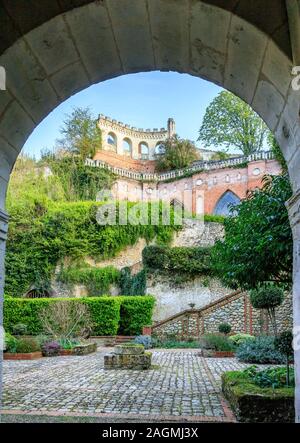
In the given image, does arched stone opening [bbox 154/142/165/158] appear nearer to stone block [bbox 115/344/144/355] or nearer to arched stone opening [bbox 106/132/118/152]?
arched stone opening [bbox 106/132/118/152]

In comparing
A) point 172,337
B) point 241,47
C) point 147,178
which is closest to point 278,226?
point 241,47

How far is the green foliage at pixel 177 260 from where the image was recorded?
901 inches

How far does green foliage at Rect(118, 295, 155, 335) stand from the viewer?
21.0 metres

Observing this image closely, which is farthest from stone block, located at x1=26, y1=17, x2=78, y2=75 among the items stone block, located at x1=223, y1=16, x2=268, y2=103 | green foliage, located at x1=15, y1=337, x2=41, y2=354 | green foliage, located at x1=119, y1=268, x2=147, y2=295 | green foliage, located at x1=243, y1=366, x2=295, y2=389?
green foliage, located at x1=119, y1=268, x2=147, y2=295

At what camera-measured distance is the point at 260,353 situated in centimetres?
1242

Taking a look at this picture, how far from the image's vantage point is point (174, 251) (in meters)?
23.4

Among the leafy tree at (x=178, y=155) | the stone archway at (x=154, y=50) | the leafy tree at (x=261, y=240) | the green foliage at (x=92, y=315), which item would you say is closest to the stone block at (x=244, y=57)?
the stone archway at (x=154, y=50)

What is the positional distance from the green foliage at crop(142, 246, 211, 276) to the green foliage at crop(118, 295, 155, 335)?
245 cm

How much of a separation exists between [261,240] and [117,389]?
4.35 m

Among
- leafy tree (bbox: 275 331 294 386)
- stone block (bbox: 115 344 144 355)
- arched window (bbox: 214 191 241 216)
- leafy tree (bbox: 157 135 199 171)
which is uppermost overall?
leafy tree (bbox: 157 135 199 171)

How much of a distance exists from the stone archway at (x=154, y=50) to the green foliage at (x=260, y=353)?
985 cm

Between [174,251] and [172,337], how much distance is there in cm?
503
